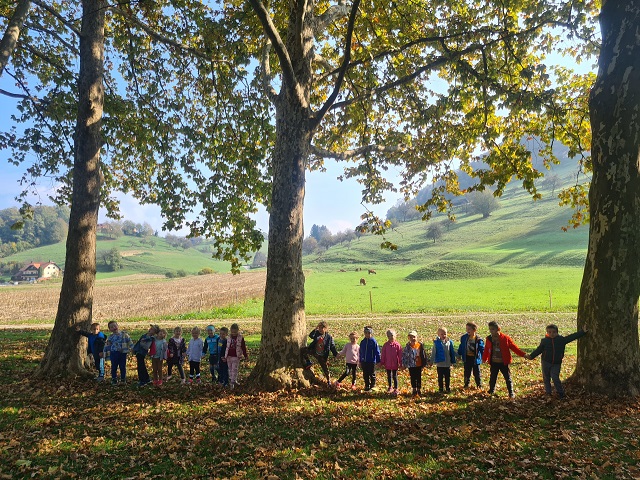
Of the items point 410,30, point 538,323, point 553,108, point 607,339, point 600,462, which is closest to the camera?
point 600,462

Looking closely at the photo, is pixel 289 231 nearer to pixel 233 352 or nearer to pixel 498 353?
pixel 233 352

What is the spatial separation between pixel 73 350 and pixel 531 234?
12018 cm

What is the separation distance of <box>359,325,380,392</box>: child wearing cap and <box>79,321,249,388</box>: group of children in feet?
10.7

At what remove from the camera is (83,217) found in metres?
11.2

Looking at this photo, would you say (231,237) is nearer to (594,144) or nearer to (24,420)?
(24,420)

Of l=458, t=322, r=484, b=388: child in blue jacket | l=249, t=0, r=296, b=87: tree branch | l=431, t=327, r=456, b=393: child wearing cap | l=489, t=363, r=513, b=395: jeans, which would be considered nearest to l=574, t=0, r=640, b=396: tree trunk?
l=489, t=363, r=513, b=395: jeans

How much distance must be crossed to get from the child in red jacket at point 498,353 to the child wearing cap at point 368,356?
110 inches

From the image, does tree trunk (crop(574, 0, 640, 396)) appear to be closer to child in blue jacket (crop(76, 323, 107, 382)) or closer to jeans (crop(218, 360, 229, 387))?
jeans (crop(218, 360, 229, 387))

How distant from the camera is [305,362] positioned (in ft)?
33.2

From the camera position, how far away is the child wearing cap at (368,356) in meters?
10.0

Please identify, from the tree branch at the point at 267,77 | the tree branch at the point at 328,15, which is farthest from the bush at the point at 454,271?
the tree branch at the point at 267,77

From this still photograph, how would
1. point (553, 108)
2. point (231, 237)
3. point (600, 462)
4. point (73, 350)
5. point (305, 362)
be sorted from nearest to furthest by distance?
point (600, 462) → point (305, 362) → point (73, 350) → point (553, 108) → point (231, 237)

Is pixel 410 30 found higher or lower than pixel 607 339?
higher

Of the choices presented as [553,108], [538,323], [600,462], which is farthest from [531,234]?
[600,462]
